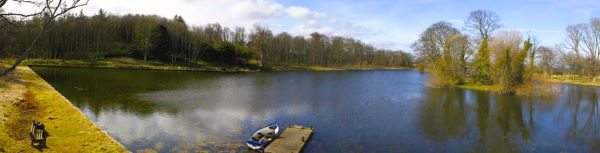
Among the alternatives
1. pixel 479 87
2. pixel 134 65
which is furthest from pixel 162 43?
pixel 479 87

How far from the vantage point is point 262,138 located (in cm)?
1878

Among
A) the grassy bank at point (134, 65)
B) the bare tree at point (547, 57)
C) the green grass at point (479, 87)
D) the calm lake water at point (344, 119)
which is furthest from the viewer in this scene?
the bare tree at point (547, 57)

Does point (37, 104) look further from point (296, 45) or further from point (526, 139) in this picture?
point (296, 45)

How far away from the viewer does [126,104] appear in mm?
28688

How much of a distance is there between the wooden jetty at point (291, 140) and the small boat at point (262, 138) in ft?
0.83

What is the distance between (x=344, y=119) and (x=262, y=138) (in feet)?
29.0

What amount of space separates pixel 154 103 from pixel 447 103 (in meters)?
26.3

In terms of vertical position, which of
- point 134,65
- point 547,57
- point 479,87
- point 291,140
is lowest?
point 291,140

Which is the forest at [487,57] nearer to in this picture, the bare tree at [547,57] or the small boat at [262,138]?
the bare tree at [547,57]

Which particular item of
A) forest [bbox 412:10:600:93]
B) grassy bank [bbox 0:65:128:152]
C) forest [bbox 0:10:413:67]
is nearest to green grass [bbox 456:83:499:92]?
forest [bbox 412:10:600:93]

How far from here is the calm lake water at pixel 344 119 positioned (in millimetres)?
19688

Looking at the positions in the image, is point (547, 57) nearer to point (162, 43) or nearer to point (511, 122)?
point (511, 122)

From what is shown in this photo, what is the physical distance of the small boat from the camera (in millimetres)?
17844

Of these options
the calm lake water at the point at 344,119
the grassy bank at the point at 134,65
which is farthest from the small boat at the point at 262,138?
the grassy bank at the point at 134,65
